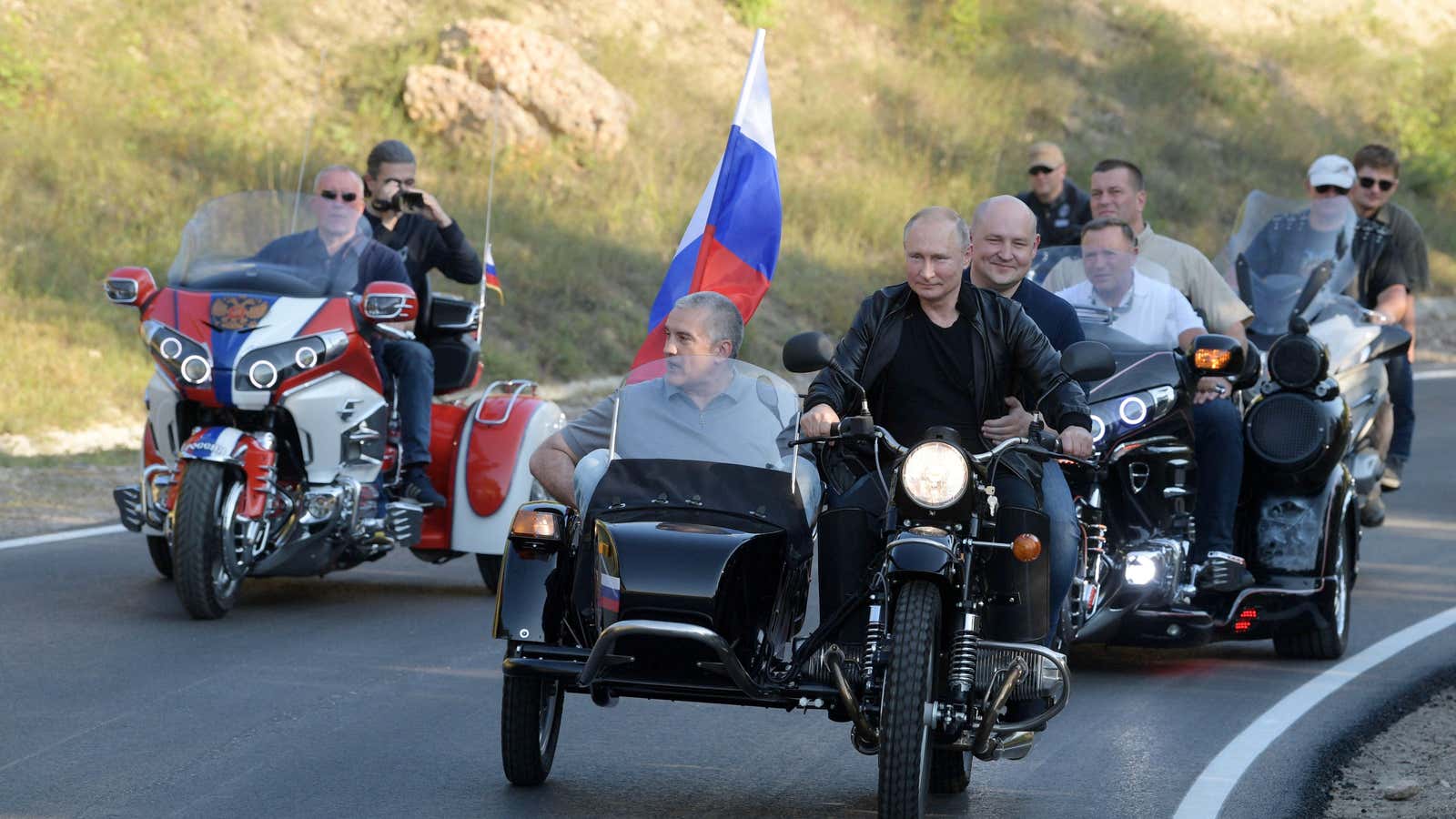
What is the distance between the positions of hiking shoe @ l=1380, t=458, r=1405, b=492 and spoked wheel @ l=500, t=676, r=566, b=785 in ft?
22.8

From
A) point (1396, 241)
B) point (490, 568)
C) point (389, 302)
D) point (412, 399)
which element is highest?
point (1396, 241)

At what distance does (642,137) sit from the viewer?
26.0m

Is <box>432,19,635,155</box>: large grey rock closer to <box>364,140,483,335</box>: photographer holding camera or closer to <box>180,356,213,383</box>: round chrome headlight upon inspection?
<box>364,140,483,335</box>: photographer holding camera

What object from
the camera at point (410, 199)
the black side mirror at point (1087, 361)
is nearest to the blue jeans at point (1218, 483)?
the black side mirror at point (1087, 361)

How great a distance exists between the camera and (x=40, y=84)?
21594 millimetres

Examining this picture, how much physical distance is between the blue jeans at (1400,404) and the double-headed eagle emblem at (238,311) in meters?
6.72

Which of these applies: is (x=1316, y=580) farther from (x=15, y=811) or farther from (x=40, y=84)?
(x=40, y=84)

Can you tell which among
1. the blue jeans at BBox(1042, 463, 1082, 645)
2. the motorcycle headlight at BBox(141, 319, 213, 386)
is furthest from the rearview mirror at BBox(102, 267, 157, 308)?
the blue jeans at BBox(1042, 463, 1082, 645)

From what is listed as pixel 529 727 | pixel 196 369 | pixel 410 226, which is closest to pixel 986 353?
pixel 529 727

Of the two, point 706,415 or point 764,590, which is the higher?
point 706,415

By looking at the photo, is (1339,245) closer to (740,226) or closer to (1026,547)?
(740,226)

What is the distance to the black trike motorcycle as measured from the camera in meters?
5.66

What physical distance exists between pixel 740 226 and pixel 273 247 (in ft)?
8.10

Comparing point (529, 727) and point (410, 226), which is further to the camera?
point (410, 226)
